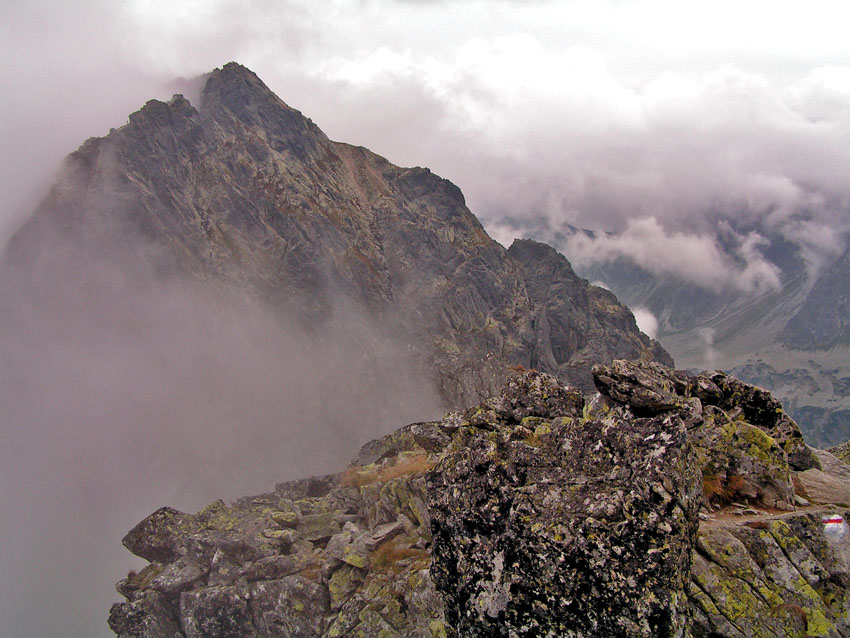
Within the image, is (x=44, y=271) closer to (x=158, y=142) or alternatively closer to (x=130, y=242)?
(x=130, y=242)

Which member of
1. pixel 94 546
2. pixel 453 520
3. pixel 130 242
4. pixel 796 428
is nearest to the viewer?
pixel 453 520

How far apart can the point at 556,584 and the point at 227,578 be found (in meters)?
26.6

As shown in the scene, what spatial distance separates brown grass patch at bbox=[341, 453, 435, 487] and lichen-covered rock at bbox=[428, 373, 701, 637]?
2843cm

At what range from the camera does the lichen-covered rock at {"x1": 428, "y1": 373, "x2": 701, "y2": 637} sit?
9.92 m

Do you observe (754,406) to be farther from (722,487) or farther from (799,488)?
(722,487)

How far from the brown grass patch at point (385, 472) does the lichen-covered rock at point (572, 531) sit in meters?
28.4

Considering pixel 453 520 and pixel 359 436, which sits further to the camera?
pixel 359 436

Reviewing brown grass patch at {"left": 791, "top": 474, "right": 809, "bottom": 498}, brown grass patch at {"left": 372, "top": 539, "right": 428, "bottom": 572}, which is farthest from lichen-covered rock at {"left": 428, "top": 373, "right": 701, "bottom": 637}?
brown grass patch at {"left": 372, "top": 539, "right": 428, "bottom": 572}

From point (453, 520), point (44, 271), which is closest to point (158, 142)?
point (44, 271)

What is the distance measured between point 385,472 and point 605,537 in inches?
1410

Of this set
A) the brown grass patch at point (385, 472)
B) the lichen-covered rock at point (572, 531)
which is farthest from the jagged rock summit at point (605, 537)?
the brown grass patch at point (385, 472)

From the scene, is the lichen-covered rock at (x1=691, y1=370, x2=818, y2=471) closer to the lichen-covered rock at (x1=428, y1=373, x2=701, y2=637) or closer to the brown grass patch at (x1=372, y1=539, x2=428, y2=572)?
the lichen-covered rock at (x1=428, y1=373, x2=701, y2=637)

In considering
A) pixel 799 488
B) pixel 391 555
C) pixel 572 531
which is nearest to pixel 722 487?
pixel 799 488

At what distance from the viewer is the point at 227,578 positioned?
29438mm
